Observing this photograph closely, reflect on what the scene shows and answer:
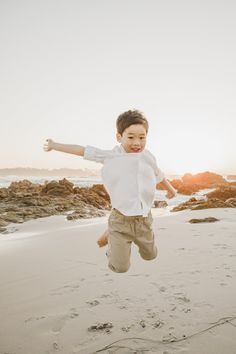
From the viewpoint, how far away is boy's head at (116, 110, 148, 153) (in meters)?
2.94

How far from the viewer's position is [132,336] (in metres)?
3.24

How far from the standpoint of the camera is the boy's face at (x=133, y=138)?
2949mm

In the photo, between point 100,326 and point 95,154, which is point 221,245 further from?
point 95,154

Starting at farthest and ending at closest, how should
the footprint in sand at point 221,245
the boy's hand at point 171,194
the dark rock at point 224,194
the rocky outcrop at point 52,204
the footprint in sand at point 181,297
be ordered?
the dark rock at point 224,194, the rocky outcrop at point 52,204, the footprint in sand at point 221,245, the footprint in sand at point 181,297, the boy's hand at point 171,194

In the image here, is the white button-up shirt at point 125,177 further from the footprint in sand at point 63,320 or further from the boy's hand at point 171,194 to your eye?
the footprint in sand at point 63,320

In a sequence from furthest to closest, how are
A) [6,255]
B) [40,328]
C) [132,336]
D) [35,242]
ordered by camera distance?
[35,242], [6,255], [40,328], [132,336]

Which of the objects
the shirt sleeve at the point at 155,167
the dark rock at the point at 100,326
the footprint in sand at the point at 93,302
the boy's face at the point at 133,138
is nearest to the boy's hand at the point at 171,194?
the shirt sleeve at the point at 155,167

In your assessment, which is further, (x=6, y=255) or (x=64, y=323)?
(x=6, y=255)

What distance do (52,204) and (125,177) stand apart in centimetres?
1282

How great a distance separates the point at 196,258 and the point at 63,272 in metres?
2.48

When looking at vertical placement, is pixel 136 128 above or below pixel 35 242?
above

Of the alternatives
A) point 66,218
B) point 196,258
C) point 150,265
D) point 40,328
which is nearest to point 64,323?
point 40,328

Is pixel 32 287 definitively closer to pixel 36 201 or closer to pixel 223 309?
pixel 223 309

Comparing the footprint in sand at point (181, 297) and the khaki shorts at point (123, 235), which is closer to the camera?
Result: the khaki shorts at point (123, 235)
